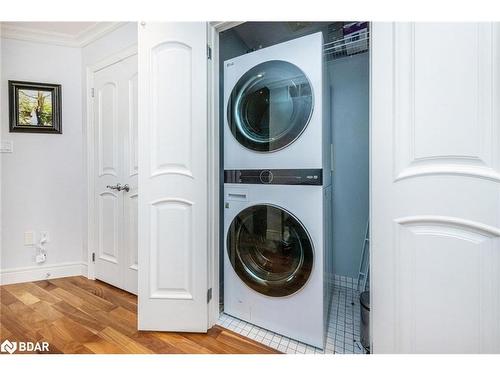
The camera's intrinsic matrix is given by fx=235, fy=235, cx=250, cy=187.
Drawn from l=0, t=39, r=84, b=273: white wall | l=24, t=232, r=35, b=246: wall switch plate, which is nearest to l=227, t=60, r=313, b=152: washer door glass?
l=0, t=39, r=84, b=273: white wall

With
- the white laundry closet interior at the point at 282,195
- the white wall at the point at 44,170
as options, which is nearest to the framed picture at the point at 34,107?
the white wall at the point at 44,170

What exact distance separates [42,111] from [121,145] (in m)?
0.93

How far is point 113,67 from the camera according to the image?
2.12 metres

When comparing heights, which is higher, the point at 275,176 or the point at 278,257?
the point at 275,176

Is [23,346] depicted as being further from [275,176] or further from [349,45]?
[349,45]

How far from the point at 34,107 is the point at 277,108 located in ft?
7.78

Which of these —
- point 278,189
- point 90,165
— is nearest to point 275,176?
point 278,189

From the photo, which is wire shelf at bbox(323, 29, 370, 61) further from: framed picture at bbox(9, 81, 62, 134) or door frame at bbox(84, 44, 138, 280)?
framed picture at bbox(9, 81, 62, 134)

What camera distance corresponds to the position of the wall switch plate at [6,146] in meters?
2.14

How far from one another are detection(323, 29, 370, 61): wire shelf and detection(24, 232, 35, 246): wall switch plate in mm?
2947

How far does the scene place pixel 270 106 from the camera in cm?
143

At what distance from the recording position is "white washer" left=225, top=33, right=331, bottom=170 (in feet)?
4.16
